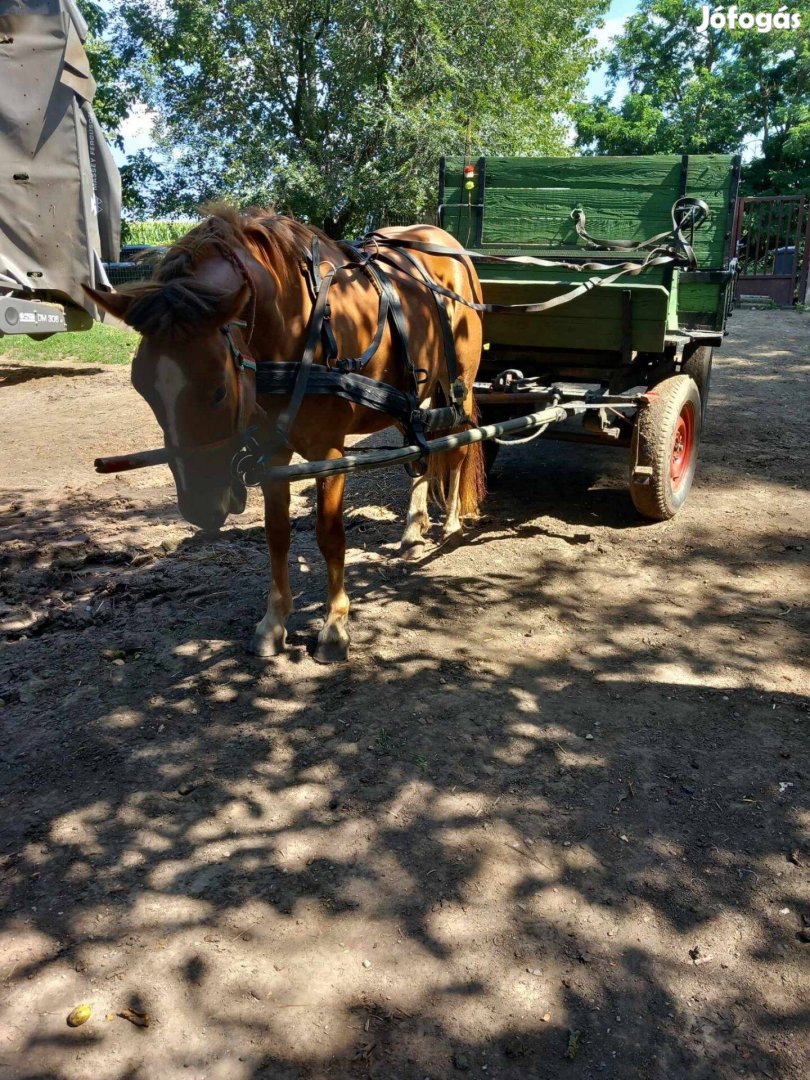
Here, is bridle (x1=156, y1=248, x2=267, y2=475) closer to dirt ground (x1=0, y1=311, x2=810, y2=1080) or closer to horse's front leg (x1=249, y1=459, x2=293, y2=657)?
horse's front leg (x1=249, y1=459, x2=293, y2=657)

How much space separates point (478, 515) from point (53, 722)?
3.21 meters

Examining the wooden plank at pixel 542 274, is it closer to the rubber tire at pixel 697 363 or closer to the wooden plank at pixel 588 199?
the wooden plank at pixel 588 199

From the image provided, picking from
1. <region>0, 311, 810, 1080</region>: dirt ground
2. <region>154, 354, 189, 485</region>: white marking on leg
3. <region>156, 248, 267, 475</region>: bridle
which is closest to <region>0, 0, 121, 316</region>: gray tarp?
<region>0, 311, 810, 1080</region>: dirt ground

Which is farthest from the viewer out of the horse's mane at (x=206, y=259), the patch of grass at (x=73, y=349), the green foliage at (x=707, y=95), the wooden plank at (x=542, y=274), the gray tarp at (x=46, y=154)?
the green foliage at (x=707, y=95)

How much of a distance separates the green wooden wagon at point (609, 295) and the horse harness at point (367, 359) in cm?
31

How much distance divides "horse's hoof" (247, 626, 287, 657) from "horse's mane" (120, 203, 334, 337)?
1651 millimetres

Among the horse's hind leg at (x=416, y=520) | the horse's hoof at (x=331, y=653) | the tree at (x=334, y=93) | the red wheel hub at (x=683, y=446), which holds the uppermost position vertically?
the tree at (x=334, y=93)

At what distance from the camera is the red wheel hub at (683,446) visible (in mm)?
5781

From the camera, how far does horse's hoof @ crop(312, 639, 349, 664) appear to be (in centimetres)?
394

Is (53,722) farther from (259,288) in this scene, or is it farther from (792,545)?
(792,545)

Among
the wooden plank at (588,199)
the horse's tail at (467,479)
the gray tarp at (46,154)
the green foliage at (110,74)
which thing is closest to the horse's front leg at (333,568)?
the horse's tail at (467,479)

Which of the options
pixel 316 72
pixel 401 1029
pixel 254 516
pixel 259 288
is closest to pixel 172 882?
pixel 401 1029

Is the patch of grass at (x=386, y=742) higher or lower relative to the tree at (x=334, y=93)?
lower

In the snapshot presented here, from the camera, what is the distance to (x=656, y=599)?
4.52 m
